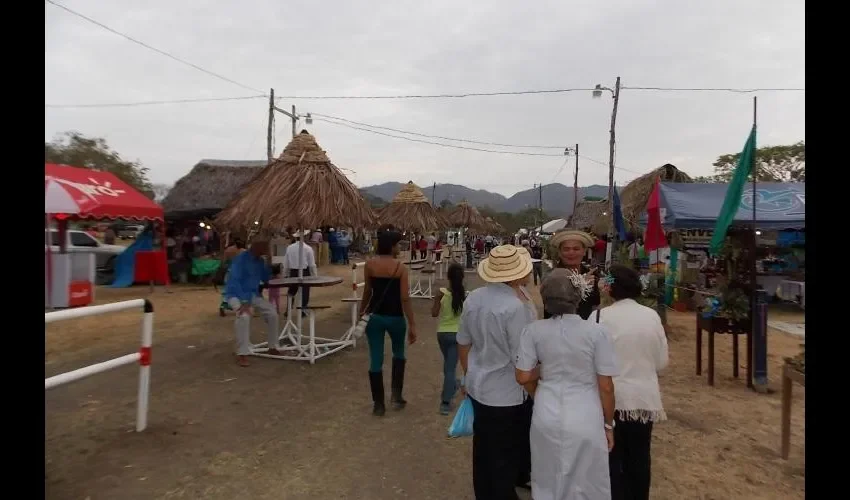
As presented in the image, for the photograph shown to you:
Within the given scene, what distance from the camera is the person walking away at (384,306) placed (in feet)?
15.5

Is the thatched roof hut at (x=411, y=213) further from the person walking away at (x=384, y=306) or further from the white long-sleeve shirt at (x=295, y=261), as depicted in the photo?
the person walking away at (x=384, y=306)

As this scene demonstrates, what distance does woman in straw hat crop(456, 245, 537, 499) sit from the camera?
2826 mm

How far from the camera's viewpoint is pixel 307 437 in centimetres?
436

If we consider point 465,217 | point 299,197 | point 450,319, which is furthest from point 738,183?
point 465,217

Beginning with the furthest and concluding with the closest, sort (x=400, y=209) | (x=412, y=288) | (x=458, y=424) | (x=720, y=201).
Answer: (x=400, y=209)
(x=412, y=288)
(x=720, y=201)
(x=458, y=424)

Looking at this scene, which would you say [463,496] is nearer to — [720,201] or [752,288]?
[752,288]

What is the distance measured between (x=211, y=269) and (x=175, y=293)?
2.12m

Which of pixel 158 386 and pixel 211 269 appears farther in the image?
pixel 211 269

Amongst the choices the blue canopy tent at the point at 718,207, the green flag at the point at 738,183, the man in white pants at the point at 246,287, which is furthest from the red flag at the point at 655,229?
the man in white pants at the point at 246,287

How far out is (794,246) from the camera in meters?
12.4

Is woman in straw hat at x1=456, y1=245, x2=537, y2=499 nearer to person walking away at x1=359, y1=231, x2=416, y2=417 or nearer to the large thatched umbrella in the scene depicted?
person walking away at x1=359, y1=231, x2=416, y2=417
